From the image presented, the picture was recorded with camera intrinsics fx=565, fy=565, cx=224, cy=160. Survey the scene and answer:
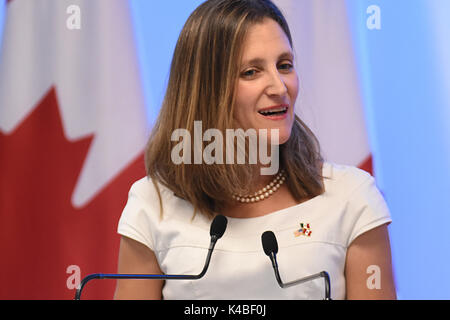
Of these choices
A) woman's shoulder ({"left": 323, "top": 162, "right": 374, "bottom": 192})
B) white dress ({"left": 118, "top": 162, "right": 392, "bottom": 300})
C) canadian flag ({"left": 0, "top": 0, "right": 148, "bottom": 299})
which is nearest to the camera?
white dress ({"left": 118, "top": 162, "right": 392, "bottom": 300})

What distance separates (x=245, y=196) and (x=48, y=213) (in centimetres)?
91

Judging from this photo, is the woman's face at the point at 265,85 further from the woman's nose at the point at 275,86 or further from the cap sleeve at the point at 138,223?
the cap sleeve at the point at 138,223

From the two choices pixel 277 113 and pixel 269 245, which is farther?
pixel 277 113

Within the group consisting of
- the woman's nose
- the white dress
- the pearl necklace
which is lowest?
the white dress

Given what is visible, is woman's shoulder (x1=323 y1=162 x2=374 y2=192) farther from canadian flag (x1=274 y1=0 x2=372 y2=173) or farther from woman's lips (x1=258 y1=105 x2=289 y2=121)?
canadian flag (x1=274 y1=0 x2=372 y2=173)

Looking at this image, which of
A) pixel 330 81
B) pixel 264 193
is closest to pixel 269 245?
pixel 264 193

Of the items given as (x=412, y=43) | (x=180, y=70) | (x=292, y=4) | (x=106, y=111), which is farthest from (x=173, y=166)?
(x=412, y=43)

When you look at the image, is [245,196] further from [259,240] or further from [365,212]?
[365,212]

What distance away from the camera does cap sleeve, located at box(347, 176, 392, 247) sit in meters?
1.16

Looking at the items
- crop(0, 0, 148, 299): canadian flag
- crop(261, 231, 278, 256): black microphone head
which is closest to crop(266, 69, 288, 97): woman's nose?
crop(261, 231, 278, 256): black microphone head

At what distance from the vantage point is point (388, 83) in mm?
1744

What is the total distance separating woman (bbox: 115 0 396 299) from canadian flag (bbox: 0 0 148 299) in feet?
1.96

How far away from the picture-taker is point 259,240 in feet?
3.81

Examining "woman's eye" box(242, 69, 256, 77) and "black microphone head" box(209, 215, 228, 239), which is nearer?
"black microphone head" box(209, 215, 228, 239)
